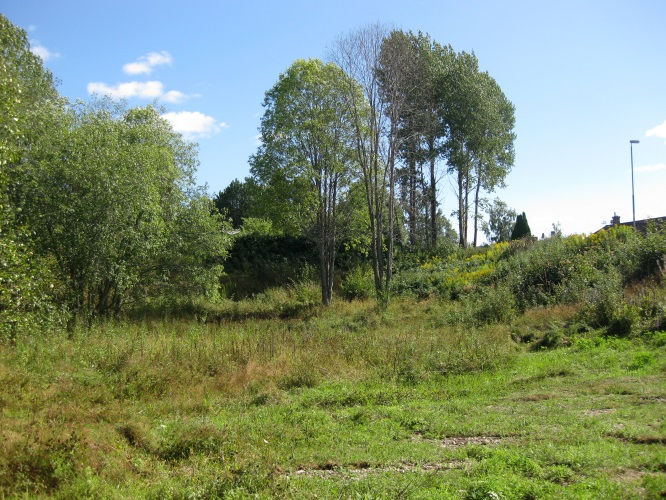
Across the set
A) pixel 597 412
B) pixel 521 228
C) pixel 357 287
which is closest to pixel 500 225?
pixel 521 228

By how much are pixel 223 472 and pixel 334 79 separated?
61.8ft

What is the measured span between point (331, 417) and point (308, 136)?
15.9 metres

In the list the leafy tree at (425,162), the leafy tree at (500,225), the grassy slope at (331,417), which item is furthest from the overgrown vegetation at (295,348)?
the leafy tree at (500,225)

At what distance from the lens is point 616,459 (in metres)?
5.02

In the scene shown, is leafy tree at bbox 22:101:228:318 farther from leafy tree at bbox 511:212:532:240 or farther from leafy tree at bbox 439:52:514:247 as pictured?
leafy tree at bbox 511:212:532:240

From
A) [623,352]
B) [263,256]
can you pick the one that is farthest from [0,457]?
[263,256]

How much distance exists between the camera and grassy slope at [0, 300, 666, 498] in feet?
16.0

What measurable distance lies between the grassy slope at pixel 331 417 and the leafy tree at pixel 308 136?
10.1 metres

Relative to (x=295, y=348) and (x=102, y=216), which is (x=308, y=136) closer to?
(x=102, y=216)

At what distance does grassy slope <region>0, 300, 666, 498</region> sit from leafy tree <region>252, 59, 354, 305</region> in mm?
10135

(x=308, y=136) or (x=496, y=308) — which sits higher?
(x=308, y=136)

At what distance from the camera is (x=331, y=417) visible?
742cm

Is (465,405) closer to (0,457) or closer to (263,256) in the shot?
(0,457)

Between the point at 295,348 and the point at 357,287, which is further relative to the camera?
the point at 357,287
